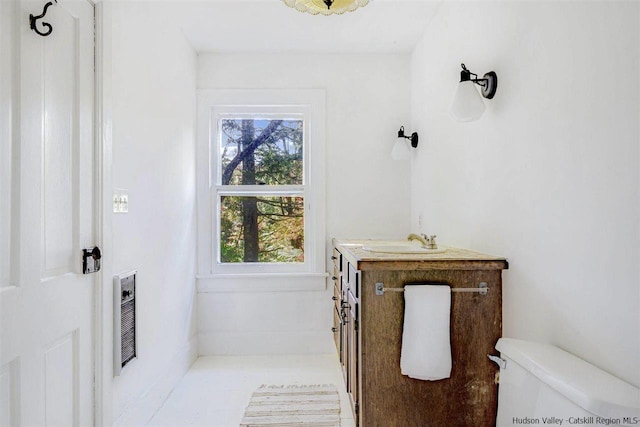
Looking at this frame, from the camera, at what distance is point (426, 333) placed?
1633mm

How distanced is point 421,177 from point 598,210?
176cm

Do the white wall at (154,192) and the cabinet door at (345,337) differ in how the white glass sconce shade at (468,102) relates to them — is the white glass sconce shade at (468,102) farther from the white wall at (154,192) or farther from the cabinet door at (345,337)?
the white wall at (154,192)

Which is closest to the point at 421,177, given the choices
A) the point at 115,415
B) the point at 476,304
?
the point at 476,304

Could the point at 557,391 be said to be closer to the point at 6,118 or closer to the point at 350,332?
the point at 350,332

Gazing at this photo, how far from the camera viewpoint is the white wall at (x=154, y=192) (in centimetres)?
189

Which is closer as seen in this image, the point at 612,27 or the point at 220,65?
the point at 612,27

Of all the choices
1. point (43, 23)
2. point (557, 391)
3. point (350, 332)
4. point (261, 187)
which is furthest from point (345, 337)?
point (43, 23)

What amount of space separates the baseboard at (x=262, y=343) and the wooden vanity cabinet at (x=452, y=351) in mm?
1500

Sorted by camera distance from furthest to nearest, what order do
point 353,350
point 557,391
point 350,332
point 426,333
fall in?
point 350,332, point 353,350, point 426,333, point 557,391

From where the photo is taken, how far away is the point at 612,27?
1.12 m

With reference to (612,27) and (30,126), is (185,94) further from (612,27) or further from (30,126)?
(612,27)

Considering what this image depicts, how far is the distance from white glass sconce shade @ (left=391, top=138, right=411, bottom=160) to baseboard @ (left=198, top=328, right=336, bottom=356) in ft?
4.94

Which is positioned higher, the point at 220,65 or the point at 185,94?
the point at 220,65

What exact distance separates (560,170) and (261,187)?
2263mm
